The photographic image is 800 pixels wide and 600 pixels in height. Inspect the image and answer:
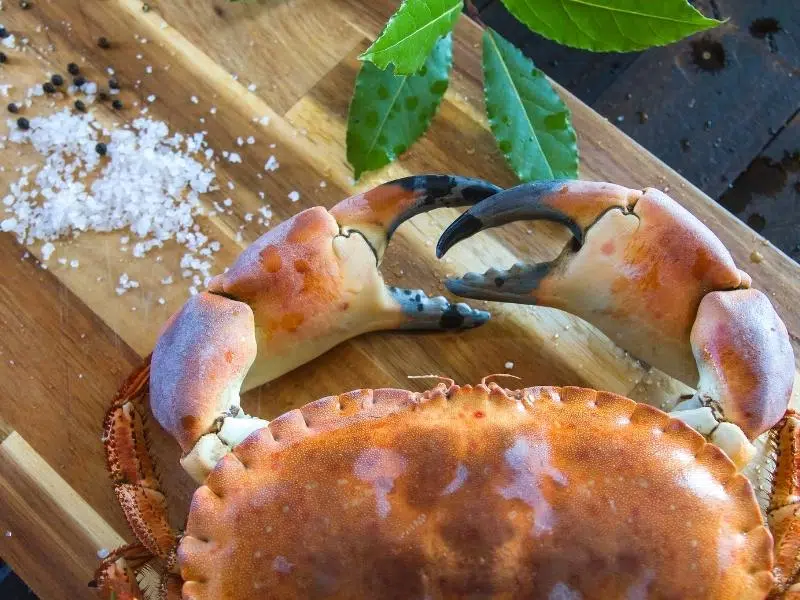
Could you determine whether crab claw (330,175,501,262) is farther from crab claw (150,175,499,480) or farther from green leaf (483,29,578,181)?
green leaf (483,29,578,181)

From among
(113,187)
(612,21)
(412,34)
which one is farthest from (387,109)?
(113,187)

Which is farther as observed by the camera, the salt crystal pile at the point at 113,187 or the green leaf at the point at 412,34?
the salt crystal pile at the point at 113,187

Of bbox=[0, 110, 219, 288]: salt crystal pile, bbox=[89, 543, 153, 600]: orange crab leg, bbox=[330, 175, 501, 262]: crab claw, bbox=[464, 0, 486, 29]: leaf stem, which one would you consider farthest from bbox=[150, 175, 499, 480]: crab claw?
bbox=[464, 0, 486, 29]: leaf stem

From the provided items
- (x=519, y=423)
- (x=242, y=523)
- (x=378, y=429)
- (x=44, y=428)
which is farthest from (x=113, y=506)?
(x=519, y=423)

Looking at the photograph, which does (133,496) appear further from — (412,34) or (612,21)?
(612,21)

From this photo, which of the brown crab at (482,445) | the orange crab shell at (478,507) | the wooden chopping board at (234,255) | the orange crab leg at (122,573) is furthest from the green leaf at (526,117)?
the orange crab leg at (122,573)

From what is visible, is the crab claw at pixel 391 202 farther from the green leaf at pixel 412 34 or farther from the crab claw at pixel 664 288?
the green leaf at pixel 412 34
